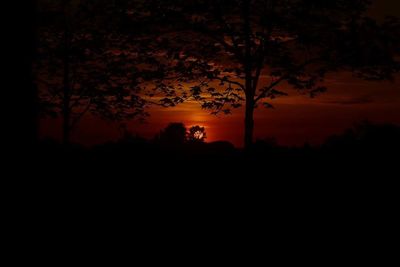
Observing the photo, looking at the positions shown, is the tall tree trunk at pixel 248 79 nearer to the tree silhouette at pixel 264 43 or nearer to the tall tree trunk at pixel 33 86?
the tree silhouette at pixel 264 43

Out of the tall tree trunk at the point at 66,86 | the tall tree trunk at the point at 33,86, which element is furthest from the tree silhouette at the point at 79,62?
the tall tree trunk at the point at 33,86

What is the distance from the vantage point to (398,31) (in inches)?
694

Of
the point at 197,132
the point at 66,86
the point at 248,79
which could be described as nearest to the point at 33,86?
the point at 248,79

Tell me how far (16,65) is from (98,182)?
5.74 m

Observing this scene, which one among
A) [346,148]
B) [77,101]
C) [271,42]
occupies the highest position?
[271,42]

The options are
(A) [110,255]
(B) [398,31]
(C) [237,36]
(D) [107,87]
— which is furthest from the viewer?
(D) [107,87]

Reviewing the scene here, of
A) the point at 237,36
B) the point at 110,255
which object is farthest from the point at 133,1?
the point at 110,255

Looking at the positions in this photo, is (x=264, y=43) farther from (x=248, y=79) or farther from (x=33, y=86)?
(x=33, y=86)

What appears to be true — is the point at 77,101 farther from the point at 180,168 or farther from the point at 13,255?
the point at 13,255

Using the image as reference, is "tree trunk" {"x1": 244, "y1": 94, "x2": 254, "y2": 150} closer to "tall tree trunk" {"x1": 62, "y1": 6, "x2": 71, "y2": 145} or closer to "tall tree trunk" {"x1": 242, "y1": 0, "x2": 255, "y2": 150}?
"tall tree trunk" {"x1": 242, "y1": 0, "x2": 255, "y2": 150}

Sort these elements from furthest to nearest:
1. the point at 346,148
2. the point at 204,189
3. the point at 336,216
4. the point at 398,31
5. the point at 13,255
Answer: the point at 398,31 → the point at 346,148 → the point at 204,189 → the point at 336,216 → the point at 13,255

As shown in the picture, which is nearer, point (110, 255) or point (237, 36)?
point (110, 255)

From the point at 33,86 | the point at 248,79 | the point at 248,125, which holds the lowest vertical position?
the point at 33,86

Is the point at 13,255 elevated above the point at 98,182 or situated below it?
below
